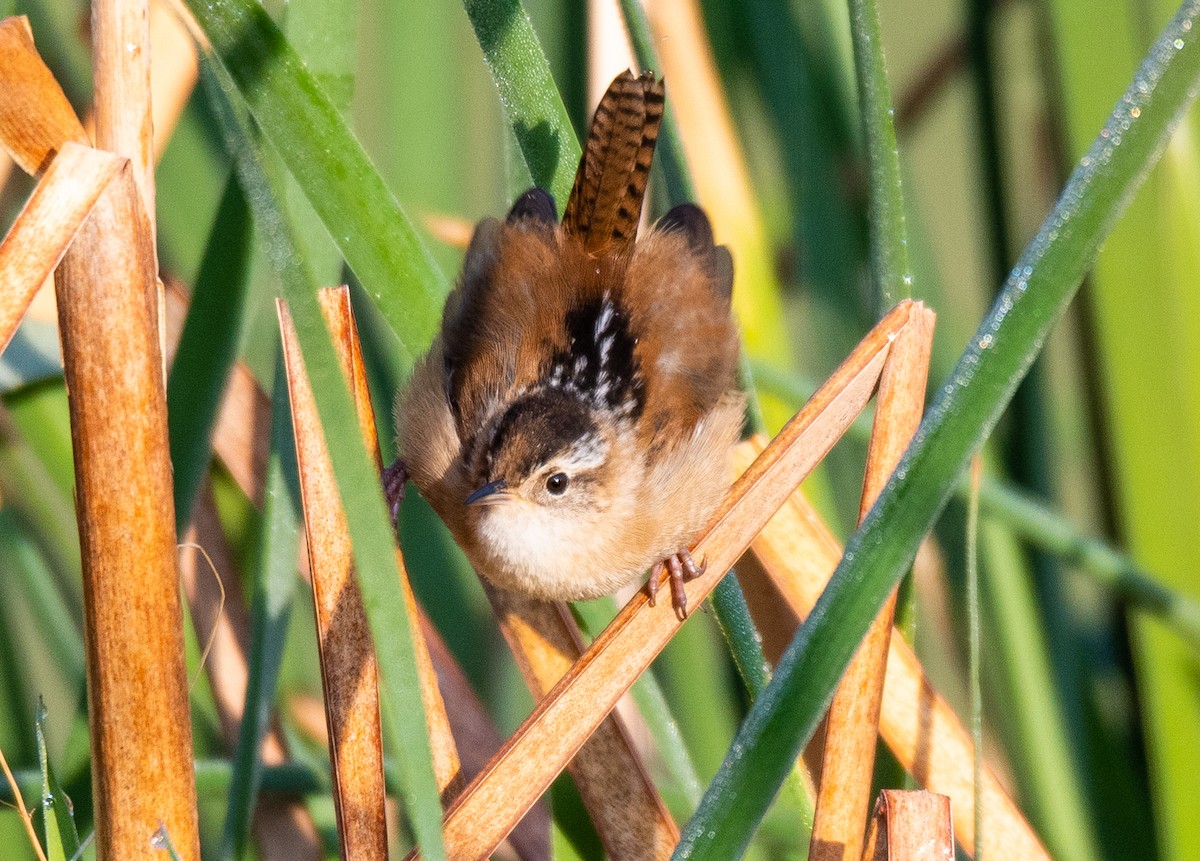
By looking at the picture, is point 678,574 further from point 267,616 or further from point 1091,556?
point 1091,556

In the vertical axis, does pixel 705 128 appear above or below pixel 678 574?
above

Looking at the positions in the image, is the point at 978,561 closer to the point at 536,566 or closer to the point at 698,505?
the point at 698,505

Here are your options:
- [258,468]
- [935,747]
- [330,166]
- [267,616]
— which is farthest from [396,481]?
[935,747]

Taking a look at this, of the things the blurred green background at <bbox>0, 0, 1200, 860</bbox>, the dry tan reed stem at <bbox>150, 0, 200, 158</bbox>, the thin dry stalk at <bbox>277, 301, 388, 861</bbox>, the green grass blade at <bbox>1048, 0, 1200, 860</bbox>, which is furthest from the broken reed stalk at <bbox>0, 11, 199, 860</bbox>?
the green grass blade at <bbox>1048, 0, 1200, 860</bbox>

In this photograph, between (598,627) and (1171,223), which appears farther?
(1171,223)

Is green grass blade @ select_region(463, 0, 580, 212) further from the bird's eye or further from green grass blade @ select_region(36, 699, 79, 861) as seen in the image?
green grass blade @ select_region(36, 699, 79, 861)

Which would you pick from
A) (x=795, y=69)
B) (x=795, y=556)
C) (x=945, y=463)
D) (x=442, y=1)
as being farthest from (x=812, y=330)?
(x=945, y=463)
